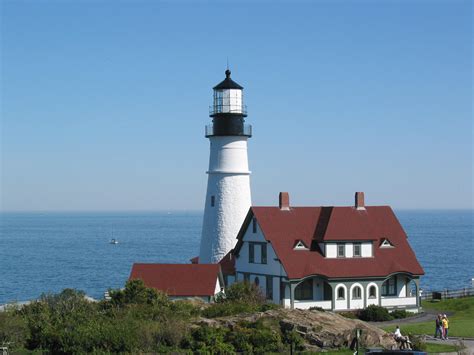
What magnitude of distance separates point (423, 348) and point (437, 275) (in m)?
57.1

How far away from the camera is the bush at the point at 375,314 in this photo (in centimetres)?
4572

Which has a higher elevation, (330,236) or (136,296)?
(330,236)

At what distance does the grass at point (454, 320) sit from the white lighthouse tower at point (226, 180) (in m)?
12.9

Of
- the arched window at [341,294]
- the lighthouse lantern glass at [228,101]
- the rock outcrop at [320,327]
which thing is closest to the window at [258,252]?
the arched window at [341,294]

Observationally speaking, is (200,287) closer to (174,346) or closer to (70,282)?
(174,346)

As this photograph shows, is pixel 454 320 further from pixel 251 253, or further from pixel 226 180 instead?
pixel 226 180

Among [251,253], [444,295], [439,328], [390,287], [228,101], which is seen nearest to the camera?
[439,328]

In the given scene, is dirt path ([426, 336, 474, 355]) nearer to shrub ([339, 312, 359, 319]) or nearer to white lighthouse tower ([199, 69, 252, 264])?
shrub ([339, 312, 359, 319])

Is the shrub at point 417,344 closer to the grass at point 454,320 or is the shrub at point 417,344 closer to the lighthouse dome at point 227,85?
the grass at point 454,320

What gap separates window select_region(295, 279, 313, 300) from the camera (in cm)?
4834

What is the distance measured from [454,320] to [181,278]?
15131mm

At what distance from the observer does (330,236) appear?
49.5 m

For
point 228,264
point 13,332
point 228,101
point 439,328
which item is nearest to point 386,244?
point 228,264

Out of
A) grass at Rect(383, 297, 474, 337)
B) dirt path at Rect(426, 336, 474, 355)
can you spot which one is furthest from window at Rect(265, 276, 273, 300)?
dirt path at Rect(426, 336, 474, 355)
